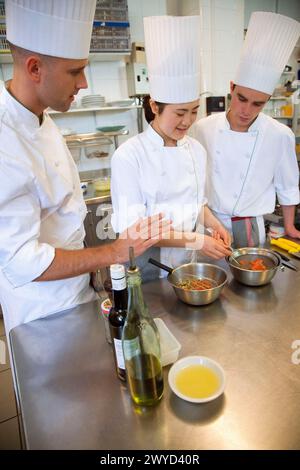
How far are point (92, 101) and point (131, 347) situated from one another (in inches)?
125

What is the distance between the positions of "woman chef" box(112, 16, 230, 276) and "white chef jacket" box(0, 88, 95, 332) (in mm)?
220

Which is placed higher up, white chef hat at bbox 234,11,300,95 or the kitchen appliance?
white chef hat at bbox 234,11,300,95

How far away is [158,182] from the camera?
135 centimetres

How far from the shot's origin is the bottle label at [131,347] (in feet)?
2.30

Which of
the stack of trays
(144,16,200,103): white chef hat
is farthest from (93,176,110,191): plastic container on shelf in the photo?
(144,16,200,103): white chef hat

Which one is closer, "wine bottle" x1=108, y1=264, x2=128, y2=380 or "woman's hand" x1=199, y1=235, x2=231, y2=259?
"wine bottle" x1=108, y1=264, x2=128, y2=380

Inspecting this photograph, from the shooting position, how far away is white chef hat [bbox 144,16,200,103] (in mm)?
1281

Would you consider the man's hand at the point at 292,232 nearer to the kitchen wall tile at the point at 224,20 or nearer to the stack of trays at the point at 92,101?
the stack of trays at the point at 92,101

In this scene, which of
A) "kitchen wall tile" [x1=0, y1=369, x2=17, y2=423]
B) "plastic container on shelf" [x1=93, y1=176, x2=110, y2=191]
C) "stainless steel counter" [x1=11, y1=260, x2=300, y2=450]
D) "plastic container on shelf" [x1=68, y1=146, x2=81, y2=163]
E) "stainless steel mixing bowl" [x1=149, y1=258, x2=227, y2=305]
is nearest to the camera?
"stainless steel counter" [x1=11, y1=260, x2=300, y2=450]

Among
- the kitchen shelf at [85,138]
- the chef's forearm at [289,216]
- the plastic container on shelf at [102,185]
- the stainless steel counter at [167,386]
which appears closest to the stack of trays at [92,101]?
the kitchen shelf at [85,138]

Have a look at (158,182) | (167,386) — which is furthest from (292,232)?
(167,386)

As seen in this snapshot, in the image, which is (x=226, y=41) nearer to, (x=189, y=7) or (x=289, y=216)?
(x=189, y=7)

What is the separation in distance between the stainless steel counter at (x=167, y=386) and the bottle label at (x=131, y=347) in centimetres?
14

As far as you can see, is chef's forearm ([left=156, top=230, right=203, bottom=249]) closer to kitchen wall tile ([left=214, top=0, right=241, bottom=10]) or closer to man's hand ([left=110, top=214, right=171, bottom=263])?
man's hand ([left=110, top=214, right=171, bottom=263])
